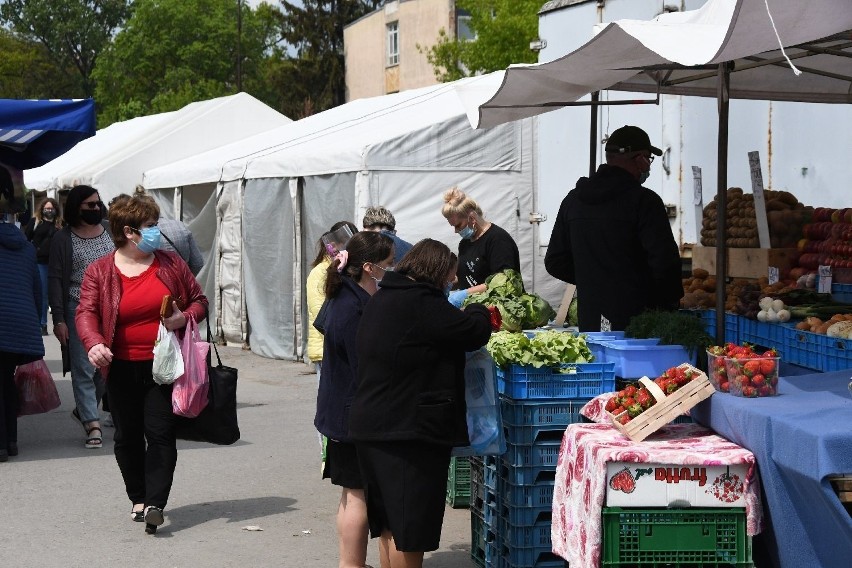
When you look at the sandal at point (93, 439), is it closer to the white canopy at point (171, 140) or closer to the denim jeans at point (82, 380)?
the denim jeans at point (82, 380)

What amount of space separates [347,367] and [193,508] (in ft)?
9.02

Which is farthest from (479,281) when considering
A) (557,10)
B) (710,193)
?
(557,10)

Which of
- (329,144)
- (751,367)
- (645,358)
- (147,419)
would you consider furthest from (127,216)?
(329,144)

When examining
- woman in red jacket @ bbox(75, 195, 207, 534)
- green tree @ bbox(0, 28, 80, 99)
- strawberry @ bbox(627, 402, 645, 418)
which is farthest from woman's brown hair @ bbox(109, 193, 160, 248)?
green tree @ bbox(0, 28, 80, 99)

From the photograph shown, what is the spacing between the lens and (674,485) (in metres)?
4.89

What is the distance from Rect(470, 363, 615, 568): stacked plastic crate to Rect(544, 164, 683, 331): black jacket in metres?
0.98

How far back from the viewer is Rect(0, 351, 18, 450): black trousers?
376 inches

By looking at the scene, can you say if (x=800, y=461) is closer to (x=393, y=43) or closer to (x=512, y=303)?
(x=512, y=303)

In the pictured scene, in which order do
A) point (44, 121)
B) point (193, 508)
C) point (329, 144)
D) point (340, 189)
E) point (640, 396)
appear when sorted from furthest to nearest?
point (329, 144) < point (340, 189) < point (44, 121) < point (193, 508) < point (640, 396)

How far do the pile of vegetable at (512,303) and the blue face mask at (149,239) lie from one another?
5.92ft

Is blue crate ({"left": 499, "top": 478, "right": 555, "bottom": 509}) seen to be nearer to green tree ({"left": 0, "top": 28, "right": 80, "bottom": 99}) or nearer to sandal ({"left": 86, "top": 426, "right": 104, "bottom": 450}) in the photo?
sandal ({"left": 86, "top": 426, "right": 104, "bottom": 450})

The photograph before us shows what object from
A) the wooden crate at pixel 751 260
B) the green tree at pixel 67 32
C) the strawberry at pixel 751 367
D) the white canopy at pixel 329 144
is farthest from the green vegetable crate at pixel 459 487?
the green tree at pixel 67 32

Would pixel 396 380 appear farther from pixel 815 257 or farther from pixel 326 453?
pixel 815 257

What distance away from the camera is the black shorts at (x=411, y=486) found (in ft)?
17.0
